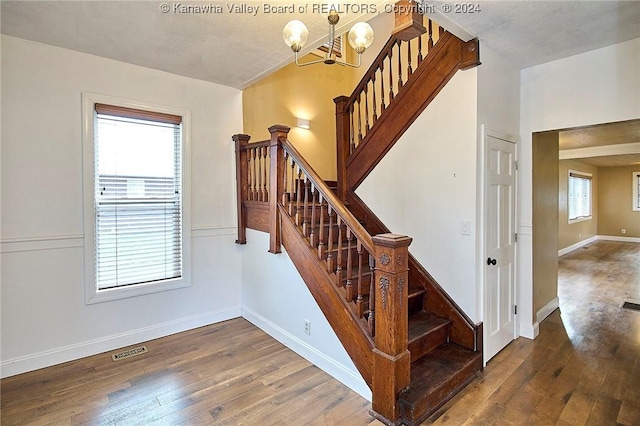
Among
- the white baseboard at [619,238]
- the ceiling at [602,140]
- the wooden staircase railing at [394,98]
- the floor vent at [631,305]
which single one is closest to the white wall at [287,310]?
the wooden staircase railing at [394,98]

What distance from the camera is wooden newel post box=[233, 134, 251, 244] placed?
3826 mm

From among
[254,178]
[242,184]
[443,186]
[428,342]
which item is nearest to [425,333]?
[428,342]

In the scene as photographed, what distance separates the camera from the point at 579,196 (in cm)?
938

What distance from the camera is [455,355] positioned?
8.68 feet

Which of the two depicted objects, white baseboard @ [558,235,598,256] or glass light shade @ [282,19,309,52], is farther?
white baseboard @ [558,235,598,256]

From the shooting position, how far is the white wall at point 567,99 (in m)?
2.74

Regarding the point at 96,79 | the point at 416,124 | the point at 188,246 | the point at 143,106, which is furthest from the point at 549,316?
the point at 96,79

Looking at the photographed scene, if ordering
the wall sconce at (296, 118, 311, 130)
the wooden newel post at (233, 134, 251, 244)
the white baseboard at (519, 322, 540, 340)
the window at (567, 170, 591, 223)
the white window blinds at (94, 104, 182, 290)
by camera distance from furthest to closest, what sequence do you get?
the window at (567, 170, 591, 223) < the wall sconce at (296, 118, 311, 130) < the wooden newel post at (233, 134, 251, 244) < the white baseboard at (519, 322, 540, 340) < the white window blinds at (94, 104, 182, 290)

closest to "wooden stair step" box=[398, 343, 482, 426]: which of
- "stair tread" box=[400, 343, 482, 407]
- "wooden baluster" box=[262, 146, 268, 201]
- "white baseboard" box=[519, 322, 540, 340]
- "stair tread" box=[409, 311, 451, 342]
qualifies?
"stair tread" box=[400, 343, 482, 407]

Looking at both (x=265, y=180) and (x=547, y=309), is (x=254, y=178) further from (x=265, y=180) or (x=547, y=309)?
(x=547, y=309)

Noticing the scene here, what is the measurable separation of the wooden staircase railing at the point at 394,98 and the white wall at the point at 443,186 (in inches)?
3.9

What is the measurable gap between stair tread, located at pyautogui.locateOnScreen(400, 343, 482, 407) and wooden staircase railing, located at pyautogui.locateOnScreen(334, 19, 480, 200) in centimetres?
188

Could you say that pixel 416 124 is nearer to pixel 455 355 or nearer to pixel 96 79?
pixel 455 355

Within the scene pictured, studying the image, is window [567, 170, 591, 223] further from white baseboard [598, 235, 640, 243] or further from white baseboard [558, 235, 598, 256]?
white baseboard [598, 235, 640, 243]
